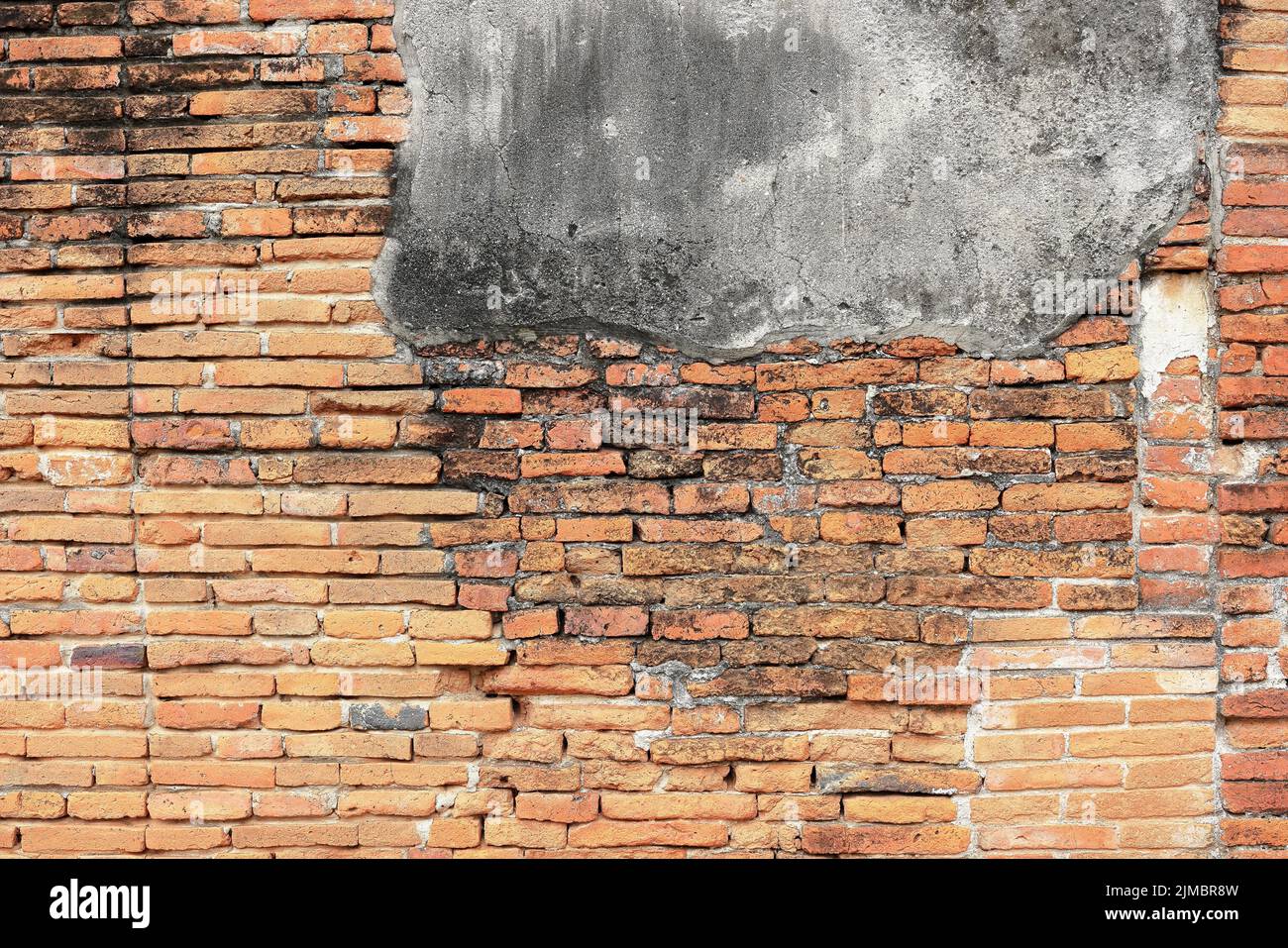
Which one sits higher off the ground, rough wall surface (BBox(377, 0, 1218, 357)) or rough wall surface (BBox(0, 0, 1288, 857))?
rough wall surface (BBox(377, 0, 1218, 357))

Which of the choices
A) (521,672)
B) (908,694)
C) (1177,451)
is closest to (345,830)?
(521,672)

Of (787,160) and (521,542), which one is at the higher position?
(787,160)

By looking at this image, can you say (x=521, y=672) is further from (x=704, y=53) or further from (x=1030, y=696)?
(x=704, y=53)

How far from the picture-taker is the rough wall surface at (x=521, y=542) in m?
2.69

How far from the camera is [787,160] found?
268 centimetres

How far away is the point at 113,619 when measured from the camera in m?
2.76

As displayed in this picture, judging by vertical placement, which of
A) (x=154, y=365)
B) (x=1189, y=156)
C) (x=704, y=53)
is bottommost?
(x=154, y=365)

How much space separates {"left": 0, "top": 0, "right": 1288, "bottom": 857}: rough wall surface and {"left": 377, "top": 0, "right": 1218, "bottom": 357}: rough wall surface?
0.39 ft

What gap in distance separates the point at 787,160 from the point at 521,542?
129 cm

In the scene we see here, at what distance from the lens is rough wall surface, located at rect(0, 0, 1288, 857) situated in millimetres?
2689

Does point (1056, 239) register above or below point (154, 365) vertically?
above

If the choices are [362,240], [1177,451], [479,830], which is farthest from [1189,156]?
[479,830]

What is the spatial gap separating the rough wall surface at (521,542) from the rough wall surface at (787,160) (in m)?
0.12

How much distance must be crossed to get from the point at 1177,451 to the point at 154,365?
2.87 meters
